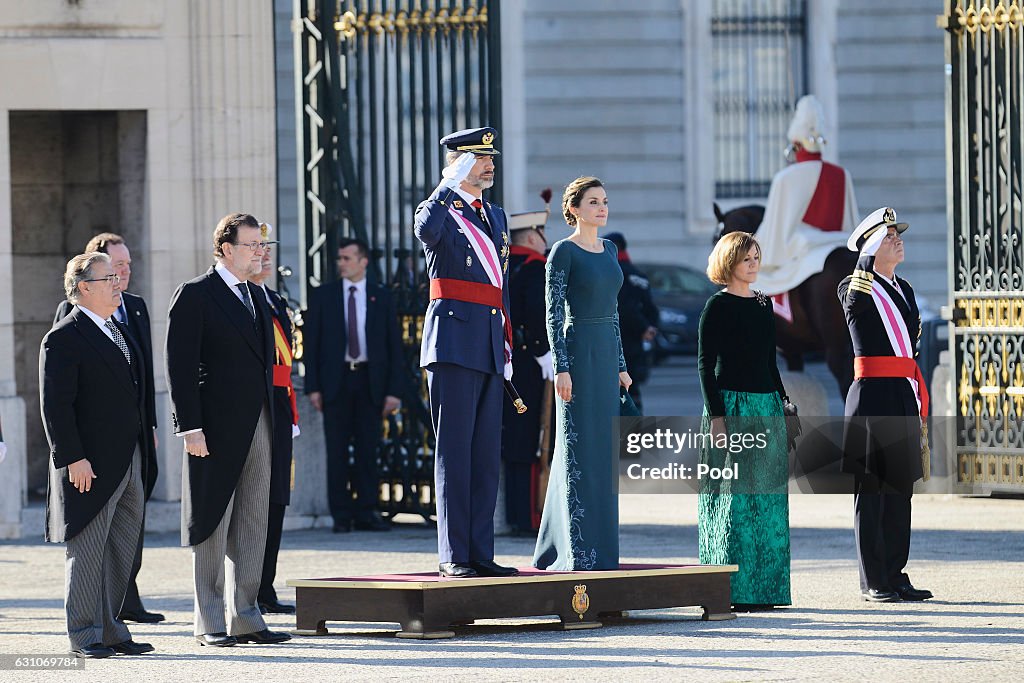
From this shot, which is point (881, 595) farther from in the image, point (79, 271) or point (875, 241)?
point (79, 271)

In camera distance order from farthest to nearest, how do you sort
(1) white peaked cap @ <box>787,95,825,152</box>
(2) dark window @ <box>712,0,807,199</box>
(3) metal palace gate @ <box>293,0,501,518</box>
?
(2) dark window @ <box>712,0,807,199</box> < (1) white peaked cap @ <box>787,95,825,152</box> < (3) metal palace gate @ <box>293,0,501,518</box>

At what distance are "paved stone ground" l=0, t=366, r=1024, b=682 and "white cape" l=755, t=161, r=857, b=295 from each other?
2941 millimetres

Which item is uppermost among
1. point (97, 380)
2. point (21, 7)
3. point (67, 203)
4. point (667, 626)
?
point (21, 7)

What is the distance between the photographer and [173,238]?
41.9 feet

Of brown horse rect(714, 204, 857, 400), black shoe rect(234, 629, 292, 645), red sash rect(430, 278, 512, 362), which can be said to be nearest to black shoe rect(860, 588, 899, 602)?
red sash rect(430, 278, 512, 362)

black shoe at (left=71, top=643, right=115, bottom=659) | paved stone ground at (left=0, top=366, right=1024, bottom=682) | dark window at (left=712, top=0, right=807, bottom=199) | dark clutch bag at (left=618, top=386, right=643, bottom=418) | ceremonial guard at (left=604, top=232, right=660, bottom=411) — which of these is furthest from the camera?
dark window at (left=712, top=0, right=807, bottom=199)

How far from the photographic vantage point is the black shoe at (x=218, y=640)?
849 cm

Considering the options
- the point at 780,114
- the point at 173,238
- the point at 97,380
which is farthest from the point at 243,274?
the point at 780,114

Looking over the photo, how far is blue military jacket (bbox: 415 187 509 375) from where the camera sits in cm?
860

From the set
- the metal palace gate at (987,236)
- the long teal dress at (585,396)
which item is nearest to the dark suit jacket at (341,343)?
the metal palace gate at (987,236)

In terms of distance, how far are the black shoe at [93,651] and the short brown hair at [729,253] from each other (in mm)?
2937

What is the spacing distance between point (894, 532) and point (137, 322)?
11.0 ft

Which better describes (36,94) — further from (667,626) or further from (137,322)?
(667,626)

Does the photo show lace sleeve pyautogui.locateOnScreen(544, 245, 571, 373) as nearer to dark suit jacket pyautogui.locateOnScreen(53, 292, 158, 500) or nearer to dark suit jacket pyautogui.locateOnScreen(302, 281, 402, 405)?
dark suit jacket pyautogui.locateOnScreen(53, 292, 158, 500)
